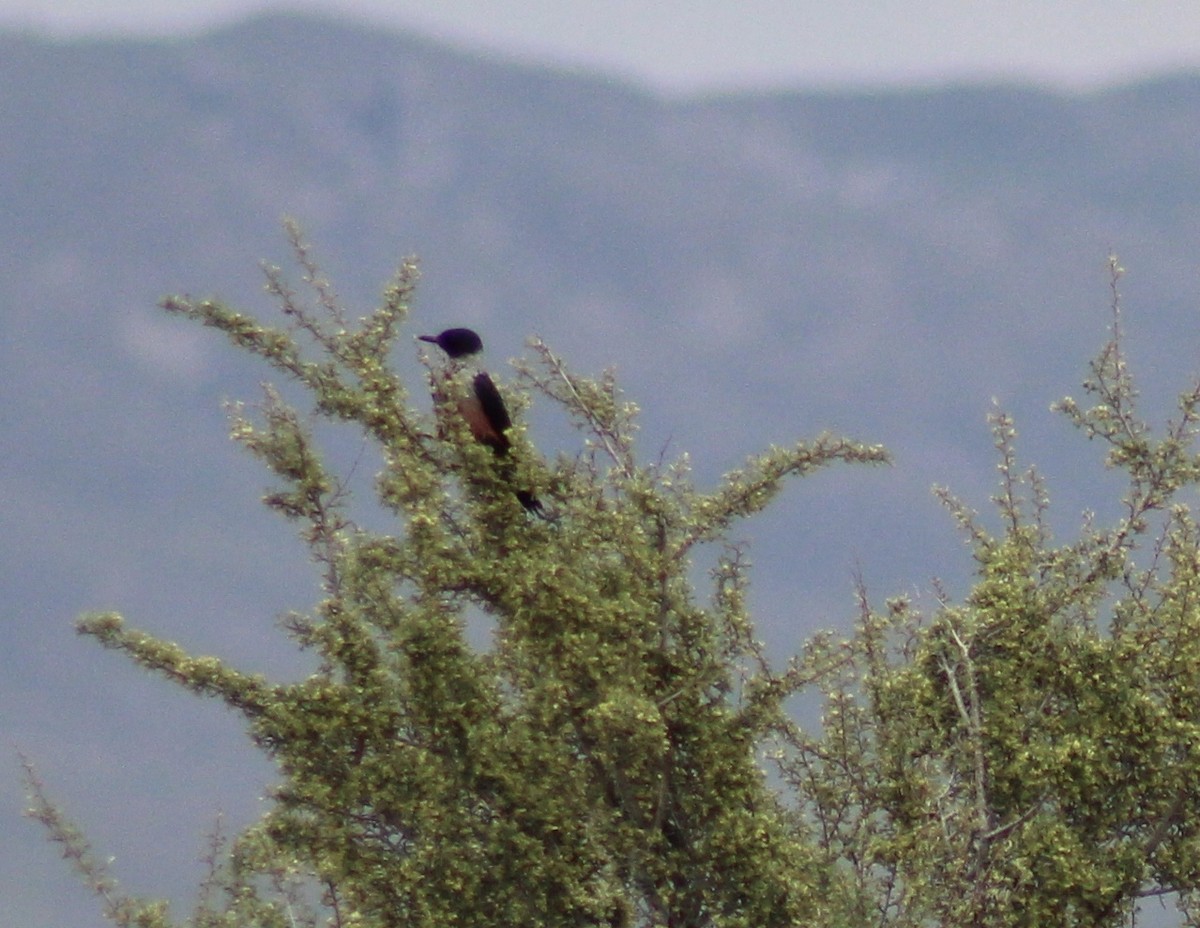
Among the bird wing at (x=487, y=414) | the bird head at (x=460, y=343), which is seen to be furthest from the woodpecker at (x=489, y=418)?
the bird head at (x=460, y=343)

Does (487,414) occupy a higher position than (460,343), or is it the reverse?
(460,343)

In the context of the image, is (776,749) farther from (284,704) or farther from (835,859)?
(284,704)

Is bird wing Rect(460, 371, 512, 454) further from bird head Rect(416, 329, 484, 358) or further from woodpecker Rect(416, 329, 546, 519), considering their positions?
bird head Rect(416, 329, 484, 358)

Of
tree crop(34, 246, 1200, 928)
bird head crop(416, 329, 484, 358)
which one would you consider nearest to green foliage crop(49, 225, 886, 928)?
tree crop(34, 246, 1200, 928)

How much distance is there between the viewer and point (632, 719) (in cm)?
800

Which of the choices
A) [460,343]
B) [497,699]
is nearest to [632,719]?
[497,699]

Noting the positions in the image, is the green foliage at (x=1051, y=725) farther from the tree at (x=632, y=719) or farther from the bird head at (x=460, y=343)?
the bird head at (x=460, y=343)

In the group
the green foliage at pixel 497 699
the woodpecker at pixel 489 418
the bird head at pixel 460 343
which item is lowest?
the green foliage at pixel 497 699

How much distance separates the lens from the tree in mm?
8438

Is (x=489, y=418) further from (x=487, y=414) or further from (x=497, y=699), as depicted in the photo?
(x=497, y=699)

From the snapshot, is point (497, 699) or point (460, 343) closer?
point (497, 699)

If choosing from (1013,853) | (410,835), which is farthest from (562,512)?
(1013,853)

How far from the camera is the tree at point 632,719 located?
27.7 ft

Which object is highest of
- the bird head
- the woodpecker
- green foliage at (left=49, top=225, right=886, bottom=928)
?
the bird head
